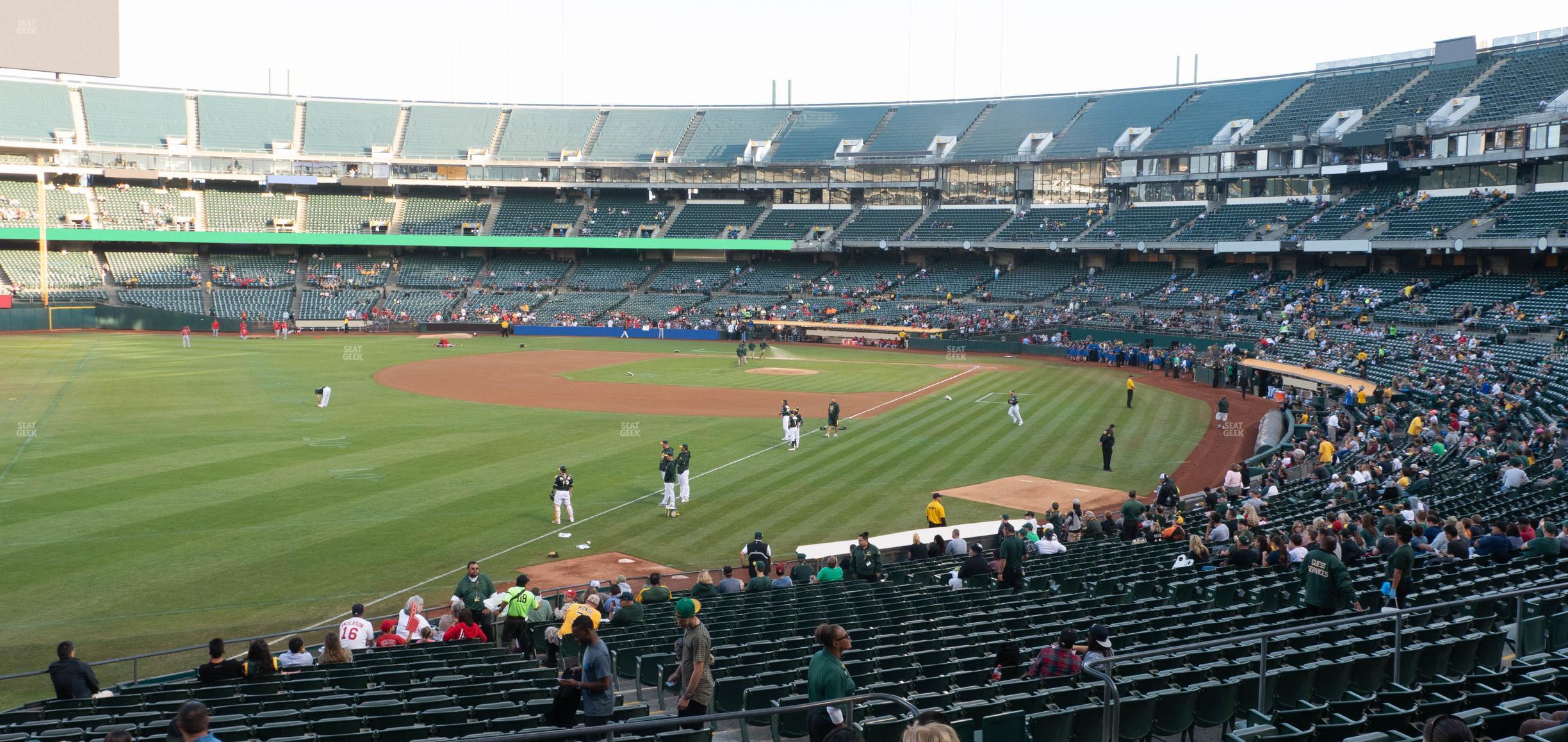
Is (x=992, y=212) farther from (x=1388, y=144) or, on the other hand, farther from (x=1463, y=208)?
(x=1463, y=208)

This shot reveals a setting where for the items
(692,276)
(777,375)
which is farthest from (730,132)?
(777,375)

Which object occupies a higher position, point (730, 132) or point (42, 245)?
point (730, 132)

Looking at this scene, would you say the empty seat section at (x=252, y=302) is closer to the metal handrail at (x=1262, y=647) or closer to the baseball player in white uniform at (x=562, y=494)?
the baseball player in white uniform at (x=562, y=494)

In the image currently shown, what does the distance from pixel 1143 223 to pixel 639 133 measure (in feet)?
152

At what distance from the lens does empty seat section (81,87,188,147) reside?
83.4 m

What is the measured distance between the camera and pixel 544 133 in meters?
96.0

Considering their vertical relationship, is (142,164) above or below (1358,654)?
above

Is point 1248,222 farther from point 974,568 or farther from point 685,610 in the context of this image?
point 685,610

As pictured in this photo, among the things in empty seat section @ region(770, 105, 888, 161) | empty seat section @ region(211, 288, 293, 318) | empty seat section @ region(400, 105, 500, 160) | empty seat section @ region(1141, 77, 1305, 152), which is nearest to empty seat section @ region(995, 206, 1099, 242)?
empty seat section @ region(1141, 77, 1305, 152)

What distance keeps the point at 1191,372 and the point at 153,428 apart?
46592mm

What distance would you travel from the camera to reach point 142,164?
83688 millimetres

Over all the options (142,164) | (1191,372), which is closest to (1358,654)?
(1191,372)

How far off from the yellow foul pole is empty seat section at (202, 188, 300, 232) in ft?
36.6

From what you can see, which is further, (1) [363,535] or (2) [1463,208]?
(2) [1463,208]
